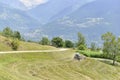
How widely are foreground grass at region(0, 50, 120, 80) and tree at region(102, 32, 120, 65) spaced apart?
15.5 metres

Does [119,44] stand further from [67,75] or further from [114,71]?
[67,75]

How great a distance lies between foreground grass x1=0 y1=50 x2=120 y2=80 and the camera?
56.1 meters

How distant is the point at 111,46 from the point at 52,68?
120ft

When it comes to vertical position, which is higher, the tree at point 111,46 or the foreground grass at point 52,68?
the tree at point 111,46

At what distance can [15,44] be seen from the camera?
8062 centimetres

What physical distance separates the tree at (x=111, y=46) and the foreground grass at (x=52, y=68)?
1546 centimetres

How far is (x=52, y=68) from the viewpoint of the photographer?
63.0 metres

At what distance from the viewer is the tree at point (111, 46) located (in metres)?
95.4

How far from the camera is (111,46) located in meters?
96.0

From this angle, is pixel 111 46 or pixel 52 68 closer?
pixel 52 68

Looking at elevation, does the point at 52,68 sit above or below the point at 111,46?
below

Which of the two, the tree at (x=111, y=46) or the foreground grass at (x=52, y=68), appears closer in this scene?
the foreground grass at (x=52, y=68)

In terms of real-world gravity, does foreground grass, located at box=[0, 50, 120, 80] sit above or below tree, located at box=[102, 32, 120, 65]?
below

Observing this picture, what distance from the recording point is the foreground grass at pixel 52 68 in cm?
5609
